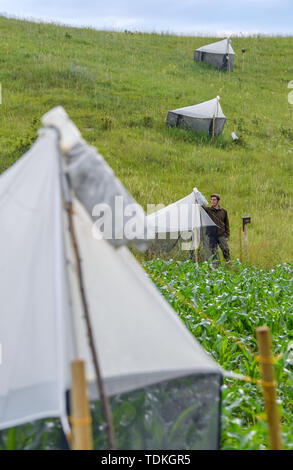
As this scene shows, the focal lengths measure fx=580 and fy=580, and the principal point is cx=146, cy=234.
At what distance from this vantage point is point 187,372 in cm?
359

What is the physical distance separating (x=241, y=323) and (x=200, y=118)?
16.0 metres

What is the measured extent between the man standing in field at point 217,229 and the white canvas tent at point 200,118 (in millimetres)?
10808

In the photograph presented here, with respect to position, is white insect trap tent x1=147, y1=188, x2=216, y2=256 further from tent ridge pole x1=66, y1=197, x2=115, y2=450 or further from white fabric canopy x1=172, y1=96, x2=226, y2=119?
white fabric canopy x1=172, y1=96, x2=226, y2=119

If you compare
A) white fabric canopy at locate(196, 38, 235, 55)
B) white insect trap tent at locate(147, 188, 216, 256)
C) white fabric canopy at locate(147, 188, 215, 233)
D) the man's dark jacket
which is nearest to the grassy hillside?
the man's dark jacket

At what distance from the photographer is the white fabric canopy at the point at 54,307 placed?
3.12m

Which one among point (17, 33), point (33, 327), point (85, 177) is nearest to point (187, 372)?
point (33, 327)

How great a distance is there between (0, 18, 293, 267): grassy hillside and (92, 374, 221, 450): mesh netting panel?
878 centimetres

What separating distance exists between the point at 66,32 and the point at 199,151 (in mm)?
17981

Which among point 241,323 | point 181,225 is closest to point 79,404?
point 241,323

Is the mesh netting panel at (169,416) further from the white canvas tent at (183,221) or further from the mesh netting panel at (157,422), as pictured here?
the white canvas tent at (183,221)

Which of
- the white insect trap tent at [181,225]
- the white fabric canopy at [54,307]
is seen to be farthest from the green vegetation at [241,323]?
the white fabric canopy at [54,307]

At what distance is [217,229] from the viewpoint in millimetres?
11898

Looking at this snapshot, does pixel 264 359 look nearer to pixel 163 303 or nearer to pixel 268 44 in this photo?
pixel 163 303

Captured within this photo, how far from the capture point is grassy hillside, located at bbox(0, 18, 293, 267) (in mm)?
17031
